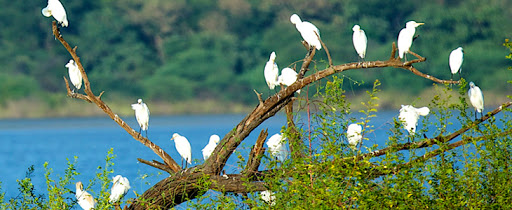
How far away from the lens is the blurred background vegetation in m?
43.8

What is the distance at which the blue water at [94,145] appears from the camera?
75.5 feet

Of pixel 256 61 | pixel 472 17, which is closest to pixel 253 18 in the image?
pixel 256 61

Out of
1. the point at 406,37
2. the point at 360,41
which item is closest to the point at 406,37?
the point at 406,37

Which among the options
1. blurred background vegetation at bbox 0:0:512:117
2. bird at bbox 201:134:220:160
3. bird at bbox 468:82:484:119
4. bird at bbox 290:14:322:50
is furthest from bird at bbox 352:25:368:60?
blurred background vegetation at bbox 0:0:512:117

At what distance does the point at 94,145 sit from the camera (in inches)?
1564

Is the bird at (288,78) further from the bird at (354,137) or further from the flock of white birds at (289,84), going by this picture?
the bird at (354,137)

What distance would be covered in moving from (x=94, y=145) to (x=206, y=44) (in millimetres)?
13328

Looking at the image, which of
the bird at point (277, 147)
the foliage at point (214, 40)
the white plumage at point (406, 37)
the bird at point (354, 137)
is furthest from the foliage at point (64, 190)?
the foliage at point (214, 40)

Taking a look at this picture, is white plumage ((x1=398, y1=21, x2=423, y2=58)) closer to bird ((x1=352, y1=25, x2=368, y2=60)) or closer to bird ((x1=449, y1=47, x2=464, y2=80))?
bird ((x1=352, y1=25, x2=368, y2=60))

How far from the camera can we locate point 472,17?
4538 centimetres

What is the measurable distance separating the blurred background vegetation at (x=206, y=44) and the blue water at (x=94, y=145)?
254cm

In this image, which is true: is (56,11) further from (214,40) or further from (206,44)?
(214,40)

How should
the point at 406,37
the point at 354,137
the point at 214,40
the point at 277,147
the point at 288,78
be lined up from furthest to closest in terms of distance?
the point at 214,40, the point at 288,78, the point at 406,37, the point at 277,147, the point at 354,137

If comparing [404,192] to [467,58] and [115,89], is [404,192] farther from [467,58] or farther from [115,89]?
[115,89]
